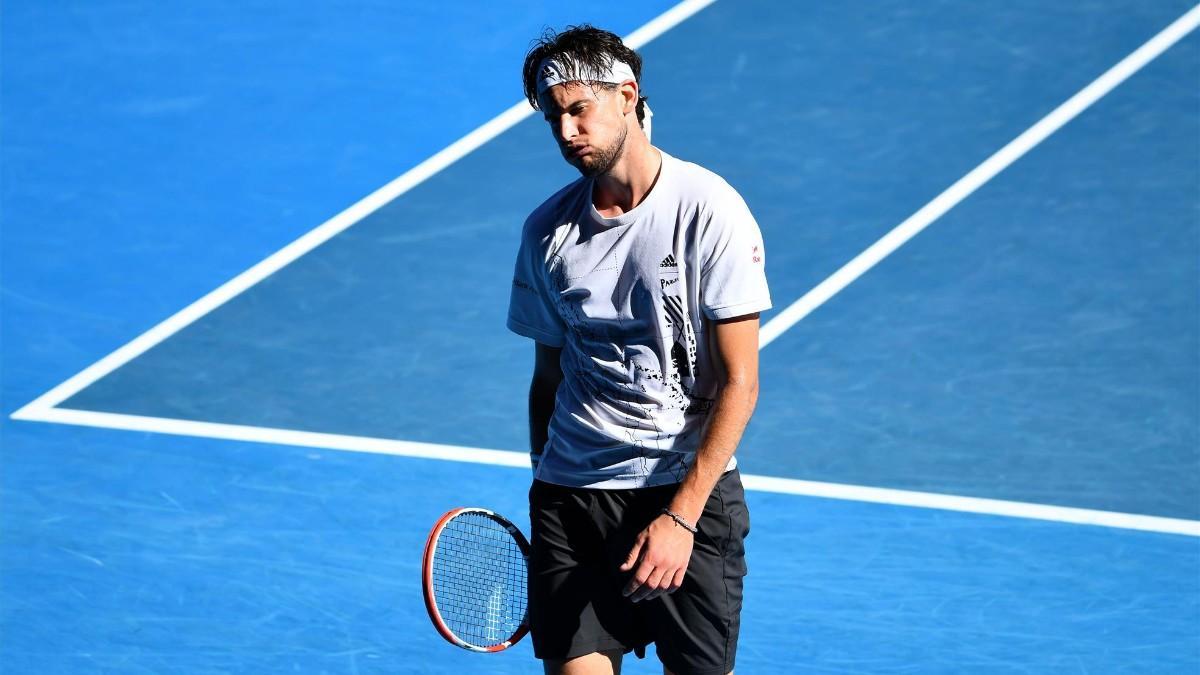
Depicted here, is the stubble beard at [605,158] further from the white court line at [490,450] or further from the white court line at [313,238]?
the white court line at [313,238]

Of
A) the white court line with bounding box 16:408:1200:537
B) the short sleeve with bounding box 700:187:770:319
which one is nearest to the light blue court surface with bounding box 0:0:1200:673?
the white court line with bounding box 16:408:1200:537

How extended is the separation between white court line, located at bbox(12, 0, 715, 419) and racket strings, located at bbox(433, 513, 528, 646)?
4.16 metres

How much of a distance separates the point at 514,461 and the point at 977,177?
11.6ft

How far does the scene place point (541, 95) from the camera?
369 cm

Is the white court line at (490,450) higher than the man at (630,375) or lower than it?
lower

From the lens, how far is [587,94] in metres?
3.63


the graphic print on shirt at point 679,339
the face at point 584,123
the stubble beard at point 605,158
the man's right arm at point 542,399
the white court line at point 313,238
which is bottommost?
the white court line at point 313,238

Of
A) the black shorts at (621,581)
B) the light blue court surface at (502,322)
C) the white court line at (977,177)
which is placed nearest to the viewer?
the black shorts at (621,581)

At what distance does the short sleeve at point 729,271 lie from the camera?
11.8 feet

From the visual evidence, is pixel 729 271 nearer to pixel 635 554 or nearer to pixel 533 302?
pixel 533 302

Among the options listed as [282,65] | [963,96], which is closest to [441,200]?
[282,65]

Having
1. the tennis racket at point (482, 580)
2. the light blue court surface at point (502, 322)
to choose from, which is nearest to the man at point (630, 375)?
the tennis racket at point (482, 580)

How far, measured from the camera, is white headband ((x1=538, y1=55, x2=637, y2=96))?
11.9ft

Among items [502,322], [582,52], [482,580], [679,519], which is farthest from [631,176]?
[502,322]
